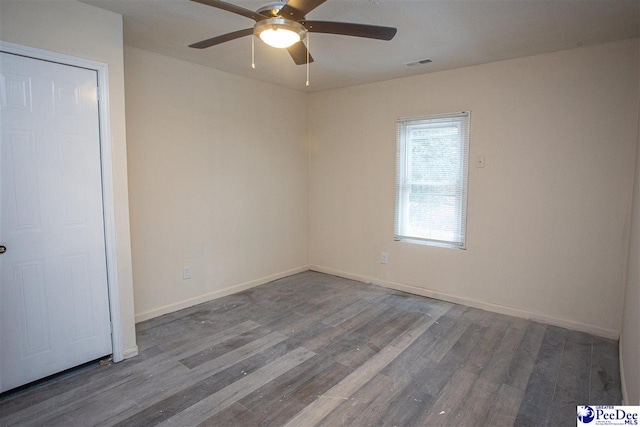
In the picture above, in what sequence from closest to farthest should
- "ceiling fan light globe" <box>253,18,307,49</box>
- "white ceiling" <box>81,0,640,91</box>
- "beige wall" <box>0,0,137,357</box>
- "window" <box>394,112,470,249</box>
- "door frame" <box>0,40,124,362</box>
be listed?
"ceiling fan light globe" <box>253,18,307,49</box> < "beige wall" <box>0,0,137,357</box> < "white ceiling" <box>81,0,640,91</box> < "door frame" <box>0,40,124,362</box> < "window" <box>394,112,470,249</box>

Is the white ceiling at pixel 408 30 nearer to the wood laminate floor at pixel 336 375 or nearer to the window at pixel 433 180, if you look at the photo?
the window at pixel 433 180

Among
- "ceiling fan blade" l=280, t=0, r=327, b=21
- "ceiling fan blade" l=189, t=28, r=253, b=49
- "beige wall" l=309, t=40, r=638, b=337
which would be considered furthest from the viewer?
"beige wall" l=309, t=40, r=638, b=337

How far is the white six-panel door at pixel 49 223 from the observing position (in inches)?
85.1

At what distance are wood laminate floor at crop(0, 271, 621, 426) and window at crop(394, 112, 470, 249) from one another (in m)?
0.91

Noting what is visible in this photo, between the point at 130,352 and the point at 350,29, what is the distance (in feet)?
8.90

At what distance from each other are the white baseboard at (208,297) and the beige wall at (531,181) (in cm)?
127

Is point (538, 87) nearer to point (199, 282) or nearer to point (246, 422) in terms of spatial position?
point (246, 422)

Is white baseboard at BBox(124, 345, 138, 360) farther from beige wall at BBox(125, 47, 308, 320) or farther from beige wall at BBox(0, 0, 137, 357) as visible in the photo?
beige wall at BBox(125, 47, 308, 320)

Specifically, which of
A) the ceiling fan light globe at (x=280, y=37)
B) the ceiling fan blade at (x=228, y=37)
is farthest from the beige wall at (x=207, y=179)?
the ceiling fan light globe at (x=280, y=37)

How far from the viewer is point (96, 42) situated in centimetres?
244

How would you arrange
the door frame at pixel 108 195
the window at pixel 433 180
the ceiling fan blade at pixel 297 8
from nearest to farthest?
the ceiling fan blade at pixel 297 8 → the door frame at pixel 108 195 → the window at pixel 433 180

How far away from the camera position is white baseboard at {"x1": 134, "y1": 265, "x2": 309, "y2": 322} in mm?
3400

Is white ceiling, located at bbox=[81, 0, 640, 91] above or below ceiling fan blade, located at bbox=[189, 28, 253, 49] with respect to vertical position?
above

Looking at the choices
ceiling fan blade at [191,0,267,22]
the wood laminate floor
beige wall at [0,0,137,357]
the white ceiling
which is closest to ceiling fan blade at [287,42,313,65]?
the white ceiling
